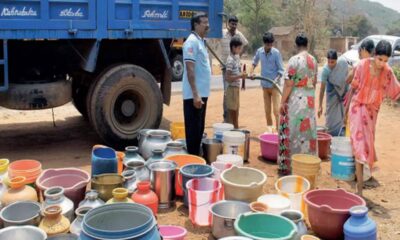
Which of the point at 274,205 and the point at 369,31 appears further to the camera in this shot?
the point at 369,31

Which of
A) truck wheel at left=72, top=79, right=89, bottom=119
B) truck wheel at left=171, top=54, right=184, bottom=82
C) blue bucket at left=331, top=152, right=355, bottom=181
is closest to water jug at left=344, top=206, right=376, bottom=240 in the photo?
blue bucket at left=331, top=152, right=355, bottom=181

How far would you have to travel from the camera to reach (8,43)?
5.78 metres

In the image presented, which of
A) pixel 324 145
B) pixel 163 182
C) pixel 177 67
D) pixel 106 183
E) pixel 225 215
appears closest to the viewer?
pixel 225 215

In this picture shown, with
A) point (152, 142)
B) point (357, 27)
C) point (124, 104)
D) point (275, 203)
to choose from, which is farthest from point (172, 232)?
point (357, 27)

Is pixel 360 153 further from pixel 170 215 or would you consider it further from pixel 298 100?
pixel 170 215

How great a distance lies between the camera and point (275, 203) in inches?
148

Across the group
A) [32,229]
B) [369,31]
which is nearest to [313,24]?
[369,31]

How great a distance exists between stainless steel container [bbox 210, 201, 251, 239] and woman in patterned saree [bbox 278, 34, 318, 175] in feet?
5.47

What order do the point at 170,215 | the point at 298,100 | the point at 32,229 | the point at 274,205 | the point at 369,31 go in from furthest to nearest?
the point at 369,31 → the point at 298,100 → the point at 170,215 → the point at 274,205 → the point at 32,229

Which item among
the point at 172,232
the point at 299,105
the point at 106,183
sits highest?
the point at 299,105

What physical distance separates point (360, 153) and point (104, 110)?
3.13 metres

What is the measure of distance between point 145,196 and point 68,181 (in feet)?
2.45

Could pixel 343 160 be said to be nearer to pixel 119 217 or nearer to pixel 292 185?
pixel 292 185

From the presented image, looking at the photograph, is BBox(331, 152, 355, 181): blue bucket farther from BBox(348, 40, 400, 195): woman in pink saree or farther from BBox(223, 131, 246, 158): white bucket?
BBox(223, 131, 246, 158): white bucket
